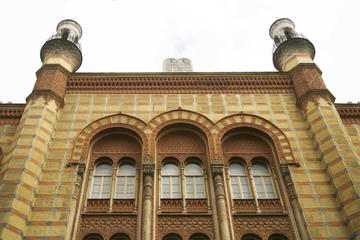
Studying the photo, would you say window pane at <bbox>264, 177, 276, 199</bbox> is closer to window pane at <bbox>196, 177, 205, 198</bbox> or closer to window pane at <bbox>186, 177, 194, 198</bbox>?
window pane at <bbox>196, 177, 205, 198</bbox>

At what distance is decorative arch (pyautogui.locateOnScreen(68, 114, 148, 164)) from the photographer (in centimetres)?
1130

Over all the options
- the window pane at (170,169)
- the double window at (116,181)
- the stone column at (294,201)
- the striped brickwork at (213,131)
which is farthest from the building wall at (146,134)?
the window pane at (170,169)

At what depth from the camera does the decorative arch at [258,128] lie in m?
11.5

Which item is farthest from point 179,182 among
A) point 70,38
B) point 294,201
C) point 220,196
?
point 70,38

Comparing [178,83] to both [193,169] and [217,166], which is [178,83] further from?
[217,166]

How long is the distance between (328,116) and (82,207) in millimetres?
8126

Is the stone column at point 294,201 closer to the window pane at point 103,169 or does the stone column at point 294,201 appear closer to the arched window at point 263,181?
the arched window at point 263,181

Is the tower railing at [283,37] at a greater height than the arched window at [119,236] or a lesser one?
greater

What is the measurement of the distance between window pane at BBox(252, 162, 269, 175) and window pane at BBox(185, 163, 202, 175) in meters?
1.77

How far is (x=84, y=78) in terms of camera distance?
13688mm

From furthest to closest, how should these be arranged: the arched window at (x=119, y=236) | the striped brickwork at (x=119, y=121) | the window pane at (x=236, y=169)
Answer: the window pane at (x=236, y=169) → the arched window at (x=119, y=236) → the striped brickwork at (x=119, y=121)

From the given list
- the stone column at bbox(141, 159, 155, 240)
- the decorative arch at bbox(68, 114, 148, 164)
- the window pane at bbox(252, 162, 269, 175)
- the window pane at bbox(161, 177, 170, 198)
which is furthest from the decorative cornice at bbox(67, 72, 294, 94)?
the window pane at bbox(161, 177, 170, 198)

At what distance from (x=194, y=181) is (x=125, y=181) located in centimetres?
211

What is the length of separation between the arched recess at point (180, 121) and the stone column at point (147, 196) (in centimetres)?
96
